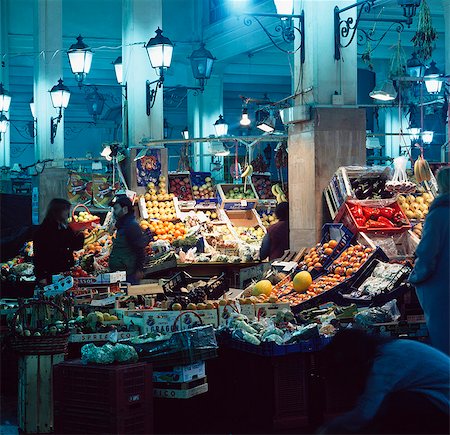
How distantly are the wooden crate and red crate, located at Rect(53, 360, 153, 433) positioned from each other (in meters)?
0.55

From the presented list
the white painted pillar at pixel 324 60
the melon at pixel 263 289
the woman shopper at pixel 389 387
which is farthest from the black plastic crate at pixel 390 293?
the woman shopper at pixel 389 387

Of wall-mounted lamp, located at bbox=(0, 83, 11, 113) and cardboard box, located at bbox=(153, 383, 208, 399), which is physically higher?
wall-mounted lamp, located at bbox=(0, 83, 11, 113)

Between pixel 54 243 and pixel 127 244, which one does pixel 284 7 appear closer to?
pixel 127 244

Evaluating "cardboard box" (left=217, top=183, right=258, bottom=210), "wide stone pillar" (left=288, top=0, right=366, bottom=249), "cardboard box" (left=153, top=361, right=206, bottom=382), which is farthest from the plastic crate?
"cardboard box" (left=217, top=183, right=258, bottom=210)

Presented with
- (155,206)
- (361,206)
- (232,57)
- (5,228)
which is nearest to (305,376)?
(361,206)

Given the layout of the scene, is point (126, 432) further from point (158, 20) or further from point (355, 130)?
point (158, 20)

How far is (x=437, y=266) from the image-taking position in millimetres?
6434

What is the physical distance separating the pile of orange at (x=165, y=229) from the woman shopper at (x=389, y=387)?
1041cm

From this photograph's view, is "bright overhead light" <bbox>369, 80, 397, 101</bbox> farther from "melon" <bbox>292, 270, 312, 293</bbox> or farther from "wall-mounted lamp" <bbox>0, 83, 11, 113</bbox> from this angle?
"wall-mounted lamp" <bbox>0, 83, 11, 113</bbox>

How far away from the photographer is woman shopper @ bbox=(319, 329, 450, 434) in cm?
417

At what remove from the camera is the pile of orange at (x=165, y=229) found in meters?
14.7

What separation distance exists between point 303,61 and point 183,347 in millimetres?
5913

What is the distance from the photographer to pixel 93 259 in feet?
42.5

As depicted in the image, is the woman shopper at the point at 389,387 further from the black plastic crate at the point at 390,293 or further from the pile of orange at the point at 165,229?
the pile of orange at the point at 165,229
